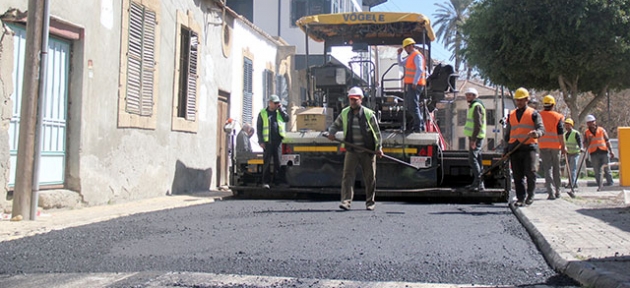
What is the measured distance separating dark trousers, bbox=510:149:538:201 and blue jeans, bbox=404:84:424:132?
154 cm

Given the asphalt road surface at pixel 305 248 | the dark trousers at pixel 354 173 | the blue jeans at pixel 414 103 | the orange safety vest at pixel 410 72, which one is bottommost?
the asphalt road surface at pixel 305 248

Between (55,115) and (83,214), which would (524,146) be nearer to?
(83,214)

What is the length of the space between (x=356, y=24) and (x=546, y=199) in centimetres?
410

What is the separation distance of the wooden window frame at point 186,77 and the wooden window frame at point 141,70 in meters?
0.90

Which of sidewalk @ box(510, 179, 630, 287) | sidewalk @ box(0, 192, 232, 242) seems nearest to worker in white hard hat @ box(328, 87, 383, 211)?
sidewalk @ box(510, 179, 630, 287)

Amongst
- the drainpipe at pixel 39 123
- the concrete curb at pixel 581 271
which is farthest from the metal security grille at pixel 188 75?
the concrete curb at pixel 581 271

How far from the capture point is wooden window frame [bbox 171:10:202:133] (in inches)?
490

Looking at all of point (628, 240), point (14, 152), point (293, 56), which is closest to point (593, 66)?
point (293, 56)

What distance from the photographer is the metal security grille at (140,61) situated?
10.7 m

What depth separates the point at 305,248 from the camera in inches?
213

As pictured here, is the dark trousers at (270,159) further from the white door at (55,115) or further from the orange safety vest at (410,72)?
the white door at (55,115)

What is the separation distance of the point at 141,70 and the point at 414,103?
4529mm

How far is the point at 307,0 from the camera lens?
25.5 meters

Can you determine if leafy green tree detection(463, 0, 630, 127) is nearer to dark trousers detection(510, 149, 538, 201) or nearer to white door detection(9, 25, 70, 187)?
dark trousers detection(510, 149, 538, 201)
